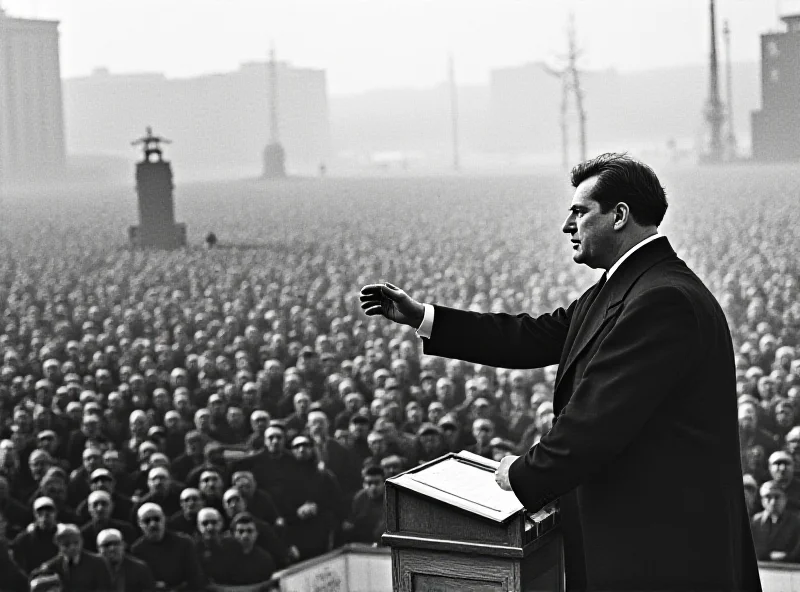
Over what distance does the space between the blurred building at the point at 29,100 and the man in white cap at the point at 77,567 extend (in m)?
8.23

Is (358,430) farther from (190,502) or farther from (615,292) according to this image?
(615,292)

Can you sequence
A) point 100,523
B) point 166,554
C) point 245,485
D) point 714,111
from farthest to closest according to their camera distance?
point 714,111
point 245,485
point 100,523
point 166,554

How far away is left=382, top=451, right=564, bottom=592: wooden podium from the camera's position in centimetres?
219

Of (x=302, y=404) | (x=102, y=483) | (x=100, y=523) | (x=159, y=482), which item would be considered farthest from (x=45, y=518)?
(x=302, y=404)

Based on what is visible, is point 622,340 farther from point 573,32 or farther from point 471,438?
point 573,32

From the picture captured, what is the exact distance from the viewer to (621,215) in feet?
7.30

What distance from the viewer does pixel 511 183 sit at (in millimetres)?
13805

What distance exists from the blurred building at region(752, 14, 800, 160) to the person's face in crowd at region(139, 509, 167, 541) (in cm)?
811

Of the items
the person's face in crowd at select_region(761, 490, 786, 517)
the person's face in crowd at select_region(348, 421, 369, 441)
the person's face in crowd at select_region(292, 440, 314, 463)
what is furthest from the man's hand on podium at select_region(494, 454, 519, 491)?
the person's face in crowd at select_region(348, 421, 369, 441)

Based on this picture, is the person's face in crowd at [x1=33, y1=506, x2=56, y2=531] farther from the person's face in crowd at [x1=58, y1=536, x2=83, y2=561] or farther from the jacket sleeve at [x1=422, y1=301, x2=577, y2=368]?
the jacket sleeve at [x1=422, y1=301, x2=577, y2=368]

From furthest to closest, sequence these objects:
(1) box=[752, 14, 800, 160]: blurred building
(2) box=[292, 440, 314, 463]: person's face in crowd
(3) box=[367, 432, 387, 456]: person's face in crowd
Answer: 1. (1) box=[752, 14, 800, 160]: blurred building
2. (3) box=[367, 432, 387, 456]: person's face in crowd
3. (2) box=[292, 440, 314, 463]: person's face in crowd

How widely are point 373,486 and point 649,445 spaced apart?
594cm

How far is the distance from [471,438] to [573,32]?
5.85 metres

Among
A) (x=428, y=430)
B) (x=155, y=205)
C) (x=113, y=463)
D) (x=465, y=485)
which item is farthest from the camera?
(x=155, y=205)
